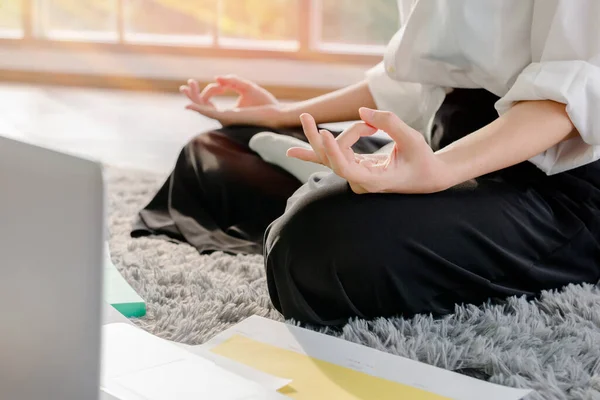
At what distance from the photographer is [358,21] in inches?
149

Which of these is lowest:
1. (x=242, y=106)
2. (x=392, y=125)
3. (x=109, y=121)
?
(x=109, y=121)

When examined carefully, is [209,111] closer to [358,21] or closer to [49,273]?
[49,273]

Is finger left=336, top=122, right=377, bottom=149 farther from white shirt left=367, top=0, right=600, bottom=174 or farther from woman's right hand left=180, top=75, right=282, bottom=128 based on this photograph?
woman's right hand left=180, top=75, right=282, bottom=128

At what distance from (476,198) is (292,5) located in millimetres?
2983

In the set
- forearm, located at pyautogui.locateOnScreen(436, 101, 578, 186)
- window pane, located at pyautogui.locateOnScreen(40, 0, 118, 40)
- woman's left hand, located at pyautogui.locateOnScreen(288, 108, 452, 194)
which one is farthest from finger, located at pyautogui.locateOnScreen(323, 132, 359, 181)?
window pane, located at pyautogui.locateOnScreen(40, 0, 118, 40)

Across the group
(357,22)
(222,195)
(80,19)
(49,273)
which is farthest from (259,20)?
(49,273)

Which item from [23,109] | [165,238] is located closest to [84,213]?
[165,238]

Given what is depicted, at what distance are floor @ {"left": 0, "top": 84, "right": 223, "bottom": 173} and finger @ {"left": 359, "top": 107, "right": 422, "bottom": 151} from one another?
47.9 inches

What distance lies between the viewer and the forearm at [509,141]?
0.90m

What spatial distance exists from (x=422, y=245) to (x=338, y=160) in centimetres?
16

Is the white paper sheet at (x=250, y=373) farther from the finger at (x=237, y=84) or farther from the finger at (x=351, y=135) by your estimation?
the finger at (x=237, y=84)

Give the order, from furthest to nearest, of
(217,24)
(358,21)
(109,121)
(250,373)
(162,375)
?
(217,24) → (358,21) → (109,121) → (250,373) → (162,375)

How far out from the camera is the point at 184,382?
596mm

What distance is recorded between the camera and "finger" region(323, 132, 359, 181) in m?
0.82
